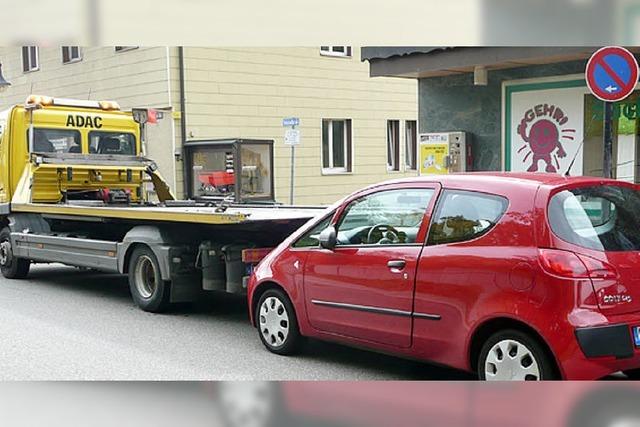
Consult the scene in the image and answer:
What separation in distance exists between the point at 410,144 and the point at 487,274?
64.0 feet

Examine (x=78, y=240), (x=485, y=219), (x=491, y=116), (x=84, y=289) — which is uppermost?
(x=491, y=116)

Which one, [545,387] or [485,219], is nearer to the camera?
[545,387]

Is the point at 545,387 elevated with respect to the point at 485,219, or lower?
lower

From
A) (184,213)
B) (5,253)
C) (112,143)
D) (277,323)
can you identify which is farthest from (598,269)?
(5,253)

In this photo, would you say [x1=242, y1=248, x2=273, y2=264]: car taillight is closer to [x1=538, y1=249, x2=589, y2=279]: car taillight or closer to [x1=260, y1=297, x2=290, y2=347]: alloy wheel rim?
[x1=260, y1=297, x2=290, y2=347]: alloy wheel rim

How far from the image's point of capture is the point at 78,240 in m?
9.91

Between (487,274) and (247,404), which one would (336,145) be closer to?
(487,274)

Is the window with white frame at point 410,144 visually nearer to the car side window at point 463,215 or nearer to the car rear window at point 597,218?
the car side window at point 463,215

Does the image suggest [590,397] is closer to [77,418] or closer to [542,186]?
[542,186]

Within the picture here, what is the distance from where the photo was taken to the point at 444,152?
12.1 metres

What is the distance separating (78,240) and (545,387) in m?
7.17

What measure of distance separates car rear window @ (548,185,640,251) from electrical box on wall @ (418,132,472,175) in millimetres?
6785
